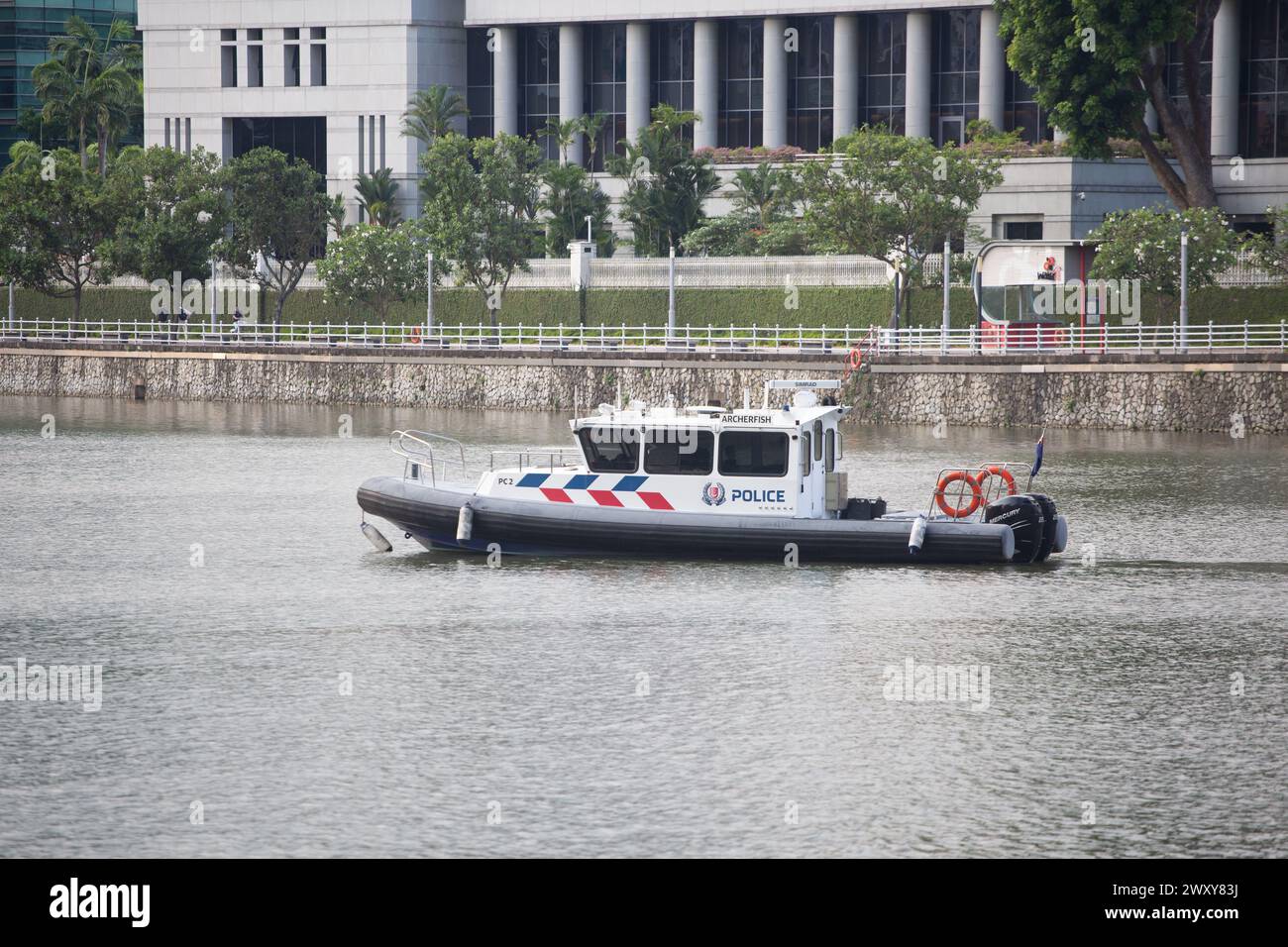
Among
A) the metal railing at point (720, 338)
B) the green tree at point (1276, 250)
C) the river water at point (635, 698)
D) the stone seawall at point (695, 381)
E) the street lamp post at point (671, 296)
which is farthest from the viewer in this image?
the street lamp post at point (671, 296)

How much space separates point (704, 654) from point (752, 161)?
7478 cm

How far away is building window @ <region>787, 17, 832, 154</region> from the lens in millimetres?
107000

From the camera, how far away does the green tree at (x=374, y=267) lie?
84.0 m

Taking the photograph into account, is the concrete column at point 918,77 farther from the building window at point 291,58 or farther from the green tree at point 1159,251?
the building window at point 291,58

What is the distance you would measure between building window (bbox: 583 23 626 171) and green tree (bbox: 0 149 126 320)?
3277 centimetres

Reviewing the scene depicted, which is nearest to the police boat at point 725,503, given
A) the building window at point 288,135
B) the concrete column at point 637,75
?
the concrete column at point 637,75

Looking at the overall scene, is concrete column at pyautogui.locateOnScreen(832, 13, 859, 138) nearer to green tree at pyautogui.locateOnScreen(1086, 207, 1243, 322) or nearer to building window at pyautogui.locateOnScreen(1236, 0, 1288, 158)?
building window at pyautogui.locateOnScreen(1236, 0, 1288, 158)

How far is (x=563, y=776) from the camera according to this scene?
2041cm

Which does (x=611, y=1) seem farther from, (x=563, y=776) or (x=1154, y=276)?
(x=563, y=776)

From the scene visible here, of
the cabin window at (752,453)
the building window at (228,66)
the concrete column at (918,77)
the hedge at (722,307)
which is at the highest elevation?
the building window at (228,66)

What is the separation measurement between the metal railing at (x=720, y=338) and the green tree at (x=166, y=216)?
2995 millimetres
